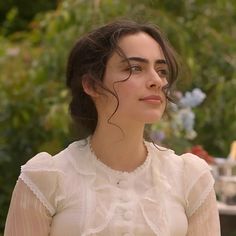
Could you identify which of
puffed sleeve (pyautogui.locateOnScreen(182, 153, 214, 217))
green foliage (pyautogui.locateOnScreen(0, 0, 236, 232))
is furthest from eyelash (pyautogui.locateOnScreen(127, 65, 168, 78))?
green foliage (pyautogui.locateOnScreen(0, 0, 236, 232))

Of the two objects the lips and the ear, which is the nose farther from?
the ear

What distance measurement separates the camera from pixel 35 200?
190 centimetres

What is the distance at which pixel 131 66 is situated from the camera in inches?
75.2

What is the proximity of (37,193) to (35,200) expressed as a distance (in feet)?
0.06

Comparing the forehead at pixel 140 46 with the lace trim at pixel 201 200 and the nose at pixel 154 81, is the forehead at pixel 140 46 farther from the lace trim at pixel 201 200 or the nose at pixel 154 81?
the lace trim at pixel 201 200

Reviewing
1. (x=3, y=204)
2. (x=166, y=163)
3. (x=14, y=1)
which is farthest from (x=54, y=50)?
(x=14, y=1)

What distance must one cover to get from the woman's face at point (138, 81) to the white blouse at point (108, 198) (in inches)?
5.8

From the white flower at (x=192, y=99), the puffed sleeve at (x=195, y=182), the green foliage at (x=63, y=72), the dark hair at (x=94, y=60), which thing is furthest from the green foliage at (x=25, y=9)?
the puffed sleeve at (x=195, y=182)

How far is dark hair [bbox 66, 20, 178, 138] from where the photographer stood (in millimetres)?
1954

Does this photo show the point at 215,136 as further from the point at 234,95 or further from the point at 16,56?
the point at 16,56

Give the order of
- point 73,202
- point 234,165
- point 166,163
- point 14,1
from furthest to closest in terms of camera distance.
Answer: point 14,1 → point 234,165 → point 166,163 → point 73,202

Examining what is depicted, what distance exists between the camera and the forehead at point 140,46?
193 centimetres

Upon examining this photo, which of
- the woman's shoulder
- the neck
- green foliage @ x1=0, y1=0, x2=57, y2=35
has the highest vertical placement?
the neck

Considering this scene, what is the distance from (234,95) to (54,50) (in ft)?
3.89
